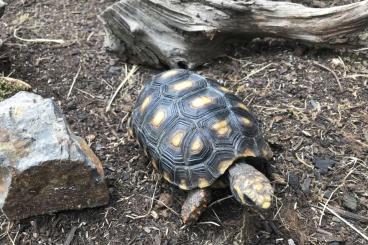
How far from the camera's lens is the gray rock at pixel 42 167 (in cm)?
301

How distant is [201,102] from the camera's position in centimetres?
323

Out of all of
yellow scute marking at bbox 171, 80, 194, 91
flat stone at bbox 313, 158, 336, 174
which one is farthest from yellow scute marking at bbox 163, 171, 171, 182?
flat stone at bbox 313, 158, 336, 174

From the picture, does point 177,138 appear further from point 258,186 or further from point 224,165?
point 258,186

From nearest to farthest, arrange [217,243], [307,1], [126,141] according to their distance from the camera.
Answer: [217,243] → [126,141] → [307,1]

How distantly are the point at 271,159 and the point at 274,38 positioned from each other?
1453 mm

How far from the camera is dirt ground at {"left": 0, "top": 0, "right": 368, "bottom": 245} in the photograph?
3.09 meters

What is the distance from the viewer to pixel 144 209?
129 inches

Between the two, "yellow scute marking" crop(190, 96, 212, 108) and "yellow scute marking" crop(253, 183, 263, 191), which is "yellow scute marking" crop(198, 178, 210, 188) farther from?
"yellow scute marking" crop(190, 96, 212, 108)

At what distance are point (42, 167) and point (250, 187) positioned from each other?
1297mm

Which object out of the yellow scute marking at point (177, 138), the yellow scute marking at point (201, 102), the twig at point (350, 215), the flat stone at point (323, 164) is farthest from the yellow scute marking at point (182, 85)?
the twig at point (350, 215)

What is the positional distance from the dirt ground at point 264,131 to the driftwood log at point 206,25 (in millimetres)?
177

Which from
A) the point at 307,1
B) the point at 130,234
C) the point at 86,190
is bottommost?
the point at 130,234

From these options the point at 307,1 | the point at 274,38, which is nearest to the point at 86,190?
the point at 274,38

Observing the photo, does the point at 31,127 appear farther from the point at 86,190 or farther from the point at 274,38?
the point at 274,38
